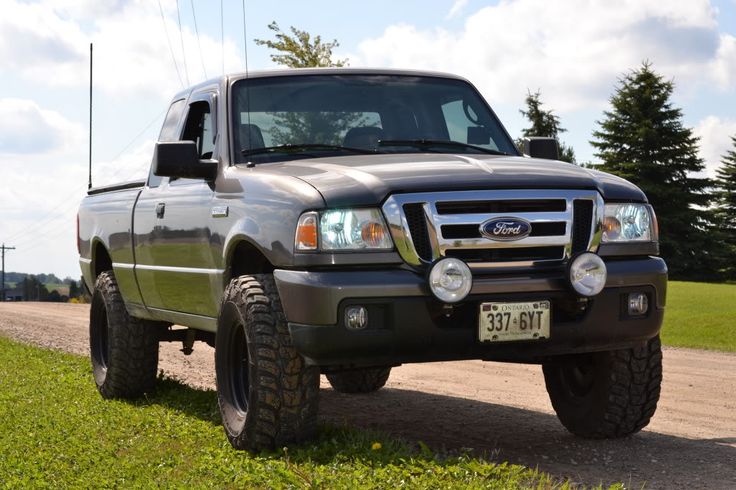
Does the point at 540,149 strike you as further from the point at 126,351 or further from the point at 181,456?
the point at 126,351

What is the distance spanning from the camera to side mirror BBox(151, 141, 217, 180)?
21.7 feet

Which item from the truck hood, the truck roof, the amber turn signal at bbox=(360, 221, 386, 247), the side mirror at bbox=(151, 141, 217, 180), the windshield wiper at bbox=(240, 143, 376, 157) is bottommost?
the amber turn signal at bbox=(360, 221, 386, 247)

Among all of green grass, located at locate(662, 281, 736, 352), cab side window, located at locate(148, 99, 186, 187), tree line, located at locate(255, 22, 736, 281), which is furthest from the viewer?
tree line, located at locate(255, 22, 736, 281)

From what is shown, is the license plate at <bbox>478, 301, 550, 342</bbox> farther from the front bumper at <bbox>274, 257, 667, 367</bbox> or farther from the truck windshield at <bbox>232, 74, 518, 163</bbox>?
the truck windshield at <bbox>232, 74, 518, 163</bbox>

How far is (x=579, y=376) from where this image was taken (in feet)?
23.2

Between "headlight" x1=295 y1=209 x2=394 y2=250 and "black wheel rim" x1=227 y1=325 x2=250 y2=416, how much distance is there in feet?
3.52

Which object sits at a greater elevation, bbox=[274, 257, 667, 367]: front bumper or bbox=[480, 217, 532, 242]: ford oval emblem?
bbox=[480, 217, 532, 242]: ford oval emblem

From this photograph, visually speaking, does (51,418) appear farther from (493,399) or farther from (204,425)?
(493,399)

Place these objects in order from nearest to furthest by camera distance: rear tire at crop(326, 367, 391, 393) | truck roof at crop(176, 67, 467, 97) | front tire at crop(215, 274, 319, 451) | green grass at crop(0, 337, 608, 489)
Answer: green grass at crop(0, 337, 608, 489)
front tire at crop(215, 274, 319, 451)
truck roof at crop(176, 67, 467, 97)
rear tire at crop(326, 367, 391, 393)

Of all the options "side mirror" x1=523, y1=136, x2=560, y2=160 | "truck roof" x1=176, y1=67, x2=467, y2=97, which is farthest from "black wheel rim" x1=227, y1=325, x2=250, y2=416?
"side mirror" x1=523, y1=136, x2=560, y2=160

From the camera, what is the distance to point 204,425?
7.23 m

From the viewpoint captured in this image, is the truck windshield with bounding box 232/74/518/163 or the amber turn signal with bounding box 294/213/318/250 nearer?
the amber turn signal with bounding box 294/213/318/250

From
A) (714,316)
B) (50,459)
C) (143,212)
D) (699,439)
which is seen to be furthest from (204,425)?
(714,316)

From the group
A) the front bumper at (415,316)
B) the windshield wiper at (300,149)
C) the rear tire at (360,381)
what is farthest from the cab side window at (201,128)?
the rear tire at (360,381)
